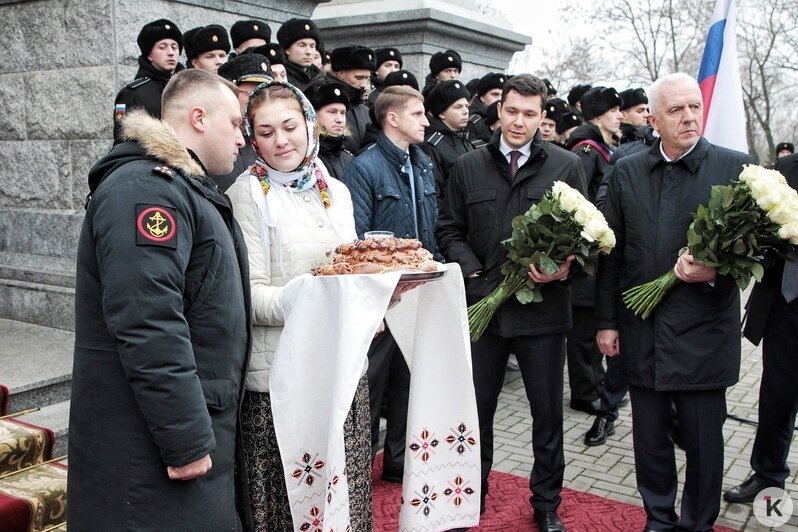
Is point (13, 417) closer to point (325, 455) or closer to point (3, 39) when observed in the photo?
point (325, 455)

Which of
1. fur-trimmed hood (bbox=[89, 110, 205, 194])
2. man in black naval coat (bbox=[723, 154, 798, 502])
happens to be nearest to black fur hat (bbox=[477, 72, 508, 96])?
man in black naval coat (bbox=[723, 154, 798, 502])

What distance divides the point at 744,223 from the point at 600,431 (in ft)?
8.91

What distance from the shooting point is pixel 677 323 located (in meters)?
4.07

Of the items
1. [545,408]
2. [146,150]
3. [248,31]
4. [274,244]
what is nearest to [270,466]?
[274,244]

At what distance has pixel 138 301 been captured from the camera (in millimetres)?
2359

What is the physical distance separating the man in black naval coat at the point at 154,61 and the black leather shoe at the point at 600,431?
401cm

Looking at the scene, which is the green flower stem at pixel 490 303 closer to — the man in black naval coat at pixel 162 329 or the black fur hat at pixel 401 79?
A: the man in black naval coat at pixel 162 329

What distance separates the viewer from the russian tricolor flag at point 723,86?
19.6 ft

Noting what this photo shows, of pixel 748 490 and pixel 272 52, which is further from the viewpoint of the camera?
pixel 272 52

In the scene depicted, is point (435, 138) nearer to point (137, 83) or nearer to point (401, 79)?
point (401, 79)

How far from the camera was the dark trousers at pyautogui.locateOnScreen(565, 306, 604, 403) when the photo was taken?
264 inches

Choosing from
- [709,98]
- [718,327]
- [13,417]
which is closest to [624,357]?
[718,327]

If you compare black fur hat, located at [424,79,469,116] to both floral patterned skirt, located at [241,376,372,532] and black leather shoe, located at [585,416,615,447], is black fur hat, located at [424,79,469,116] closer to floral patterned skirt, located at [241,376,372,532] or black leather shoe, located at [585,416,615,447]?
black leather shoe, located at [585,416,615,447]

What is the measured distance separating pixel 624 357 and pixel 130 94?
375 centimetres
